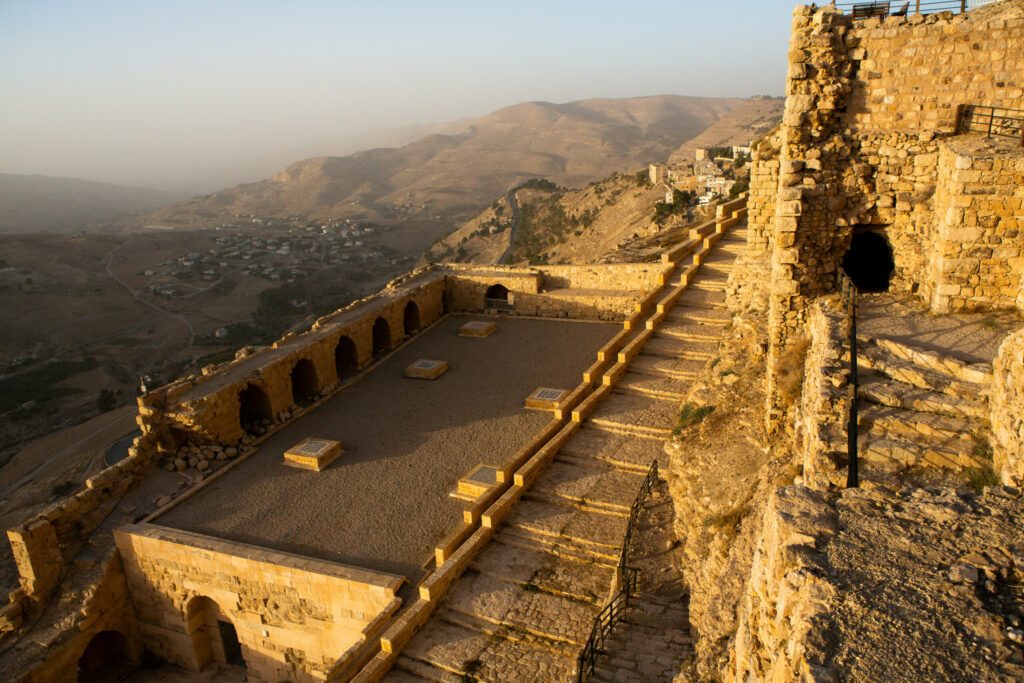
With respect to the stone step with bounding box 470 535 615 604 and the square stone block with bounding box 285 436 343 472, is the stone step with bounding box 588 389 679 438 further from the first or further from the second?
the square stone block with bounding box 285 436 343 472

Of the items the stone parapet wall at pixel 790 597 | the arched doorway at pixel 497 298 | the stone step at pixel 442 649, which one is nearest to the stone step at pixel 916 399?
the stone parapet wall at pixel 790 597

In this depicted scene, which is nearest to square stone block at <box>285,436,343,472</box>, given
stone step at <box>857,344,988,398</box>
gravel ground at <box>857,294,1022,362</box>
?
gravel ground at <box>857,294,1022,362</box>

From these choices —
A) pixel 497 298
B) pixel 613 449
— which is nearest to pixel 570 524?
pixel 613 449

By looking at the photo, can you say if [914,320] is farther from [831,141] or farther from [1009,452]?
[1009,452]

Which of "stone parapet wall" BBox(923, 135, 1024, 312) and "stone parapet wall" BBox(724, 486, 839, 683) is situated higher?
"stone parapet wall" BBox(923, 135, 1024, 312)

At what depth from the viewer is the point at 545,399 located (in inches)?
593

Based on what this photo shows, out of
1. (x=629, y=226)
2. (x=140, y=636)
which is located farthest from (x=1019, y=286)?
(x=629, y=226)

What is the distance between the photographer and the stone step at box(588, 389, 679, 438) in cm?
1295

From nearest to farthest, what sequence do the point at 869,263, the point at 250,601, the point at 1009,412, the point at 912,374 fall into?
the point at 1009,412 → the point at 912,374 → the point at 869,263 → the point at 250,601

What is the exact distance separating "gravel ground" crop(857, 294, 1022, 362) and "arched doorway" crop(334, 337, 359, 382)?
43.6ft

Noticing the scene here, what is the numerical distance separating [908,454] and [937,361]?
1.64 m

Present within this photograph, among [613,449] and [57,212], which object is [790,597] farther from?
[57,212]

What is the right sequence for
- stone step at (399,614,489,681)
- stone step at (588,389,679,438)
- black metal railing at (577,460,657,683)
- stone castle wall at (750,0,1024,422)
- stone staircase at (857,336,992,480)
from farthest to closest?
stone step at (588,389,679,438), stone step at (399,614,489,681), stone castle wall at (750,0,1024,422), black metal railing at (577,460,657,683), stone staircase at (857,336,992,480)

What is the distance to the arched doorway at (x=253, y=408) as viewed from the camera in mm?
15641
